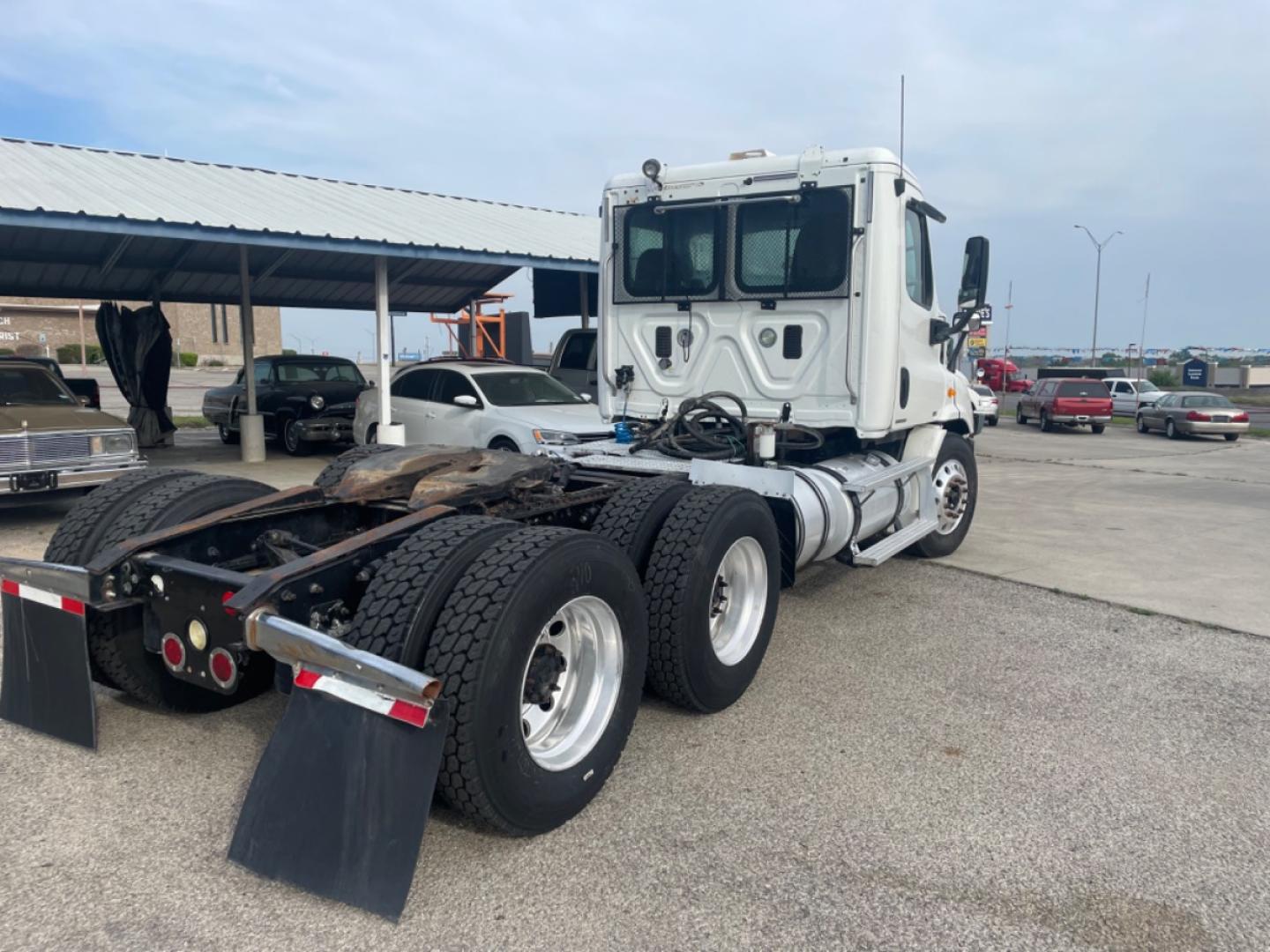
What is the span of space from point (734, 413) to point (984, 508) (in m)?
6.00

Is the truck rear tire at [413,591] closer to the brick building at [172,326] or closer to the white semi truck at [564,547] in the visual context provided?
the white semi truck at [564,547]

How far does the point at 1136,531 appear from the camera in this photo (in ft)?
31.7

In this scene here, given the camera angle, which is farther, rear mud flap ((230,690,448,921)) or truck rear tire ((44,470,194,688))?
truck rear tire ((44,470,194,688))

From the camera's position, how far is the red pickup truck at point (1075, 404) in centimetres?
2583

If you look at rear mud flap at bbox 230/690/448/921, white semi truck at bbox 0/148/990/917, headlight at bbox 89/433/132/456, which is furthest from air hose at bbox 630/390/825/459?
headlight at bbox 89/433/132/456

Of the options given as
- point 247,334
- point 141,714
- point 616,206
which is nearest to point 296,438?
point 247,334

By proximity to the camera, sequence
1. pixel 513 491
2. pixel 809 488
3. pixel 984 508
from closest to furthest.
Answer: pixel 513 491 → pixel 809 488 → pixel 984 508

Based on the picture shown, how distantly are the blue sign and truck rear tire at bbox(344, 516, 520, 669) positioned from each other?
55317 millimetres

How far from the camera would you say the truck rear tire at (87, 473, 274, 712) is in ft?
12.4

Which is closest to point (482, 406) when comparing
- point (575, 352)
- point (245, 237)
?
point (245, 237)

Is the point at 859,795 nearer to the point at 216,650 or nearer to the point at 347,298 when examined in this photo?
the point at 216,650

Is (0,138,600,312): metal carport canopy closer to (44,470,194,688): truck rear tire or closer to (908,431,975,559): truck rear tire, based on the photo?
(44,470,194,688): truck rear tire

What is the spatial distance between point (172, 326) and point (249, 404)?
4581cm

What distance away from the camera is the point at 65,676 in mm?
3615
